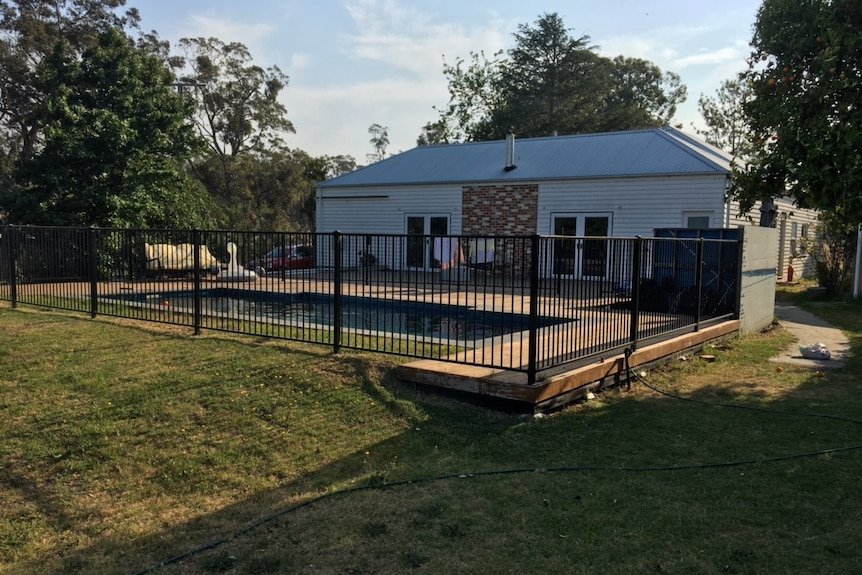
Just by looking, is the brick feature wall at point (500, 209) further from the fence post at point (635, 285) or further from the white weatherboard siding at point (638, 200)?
the fence post at point (635, 285)

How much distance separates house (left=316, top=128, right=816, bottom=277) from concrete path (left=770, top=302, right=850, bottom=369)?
2.50m

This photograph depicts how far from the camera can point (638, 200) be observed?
17.2 metres

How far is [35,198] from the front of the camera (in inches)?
617

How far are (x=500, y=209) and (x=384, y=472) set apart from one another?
16.2 m

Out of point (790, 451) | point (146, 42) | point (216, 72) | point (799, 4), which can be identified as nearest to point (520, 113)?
point (216, 72)

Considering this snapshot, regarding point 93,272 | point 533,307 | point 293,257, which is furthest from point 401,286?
point 93,272

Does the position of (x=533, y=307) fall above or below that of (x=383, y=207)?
below

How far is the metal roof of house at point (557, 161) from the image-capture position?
680 inches

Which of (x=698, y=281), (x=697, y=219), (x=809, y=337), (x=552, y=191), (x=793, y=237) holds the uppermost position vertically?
(x=552, y=191)

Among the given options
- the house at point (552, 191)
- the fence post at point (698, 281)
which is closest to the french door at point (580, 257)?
the fence post at point (698, 281)

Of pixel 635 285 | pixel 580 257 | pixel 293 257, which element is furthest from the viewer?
pixel 293 257

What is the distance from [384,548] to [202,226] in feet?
58.8

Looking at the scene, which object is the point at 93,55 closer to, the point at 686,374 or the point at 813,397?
the point at 686,374

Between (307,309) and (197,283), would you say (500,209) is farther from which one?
(197,283)
